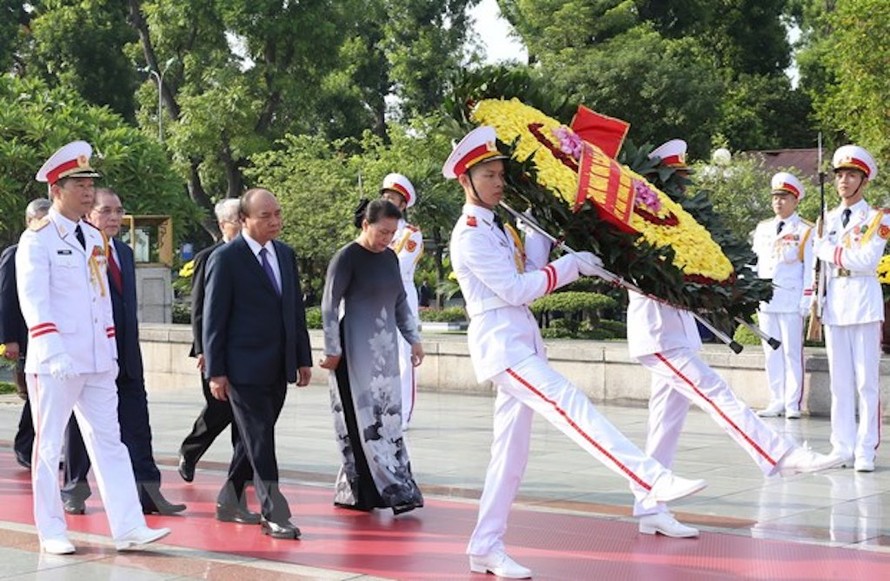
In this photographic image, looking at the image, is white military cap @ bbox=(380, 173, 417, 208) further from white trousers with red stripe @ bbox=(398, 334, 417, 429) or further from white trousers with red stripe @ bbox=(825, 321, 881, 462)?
white trousers with red stripe @ bbox=(825, 321, 881, 462)

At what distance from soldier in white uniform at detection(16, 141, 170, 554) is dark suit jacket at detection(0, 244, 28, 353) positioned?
5.62 ft

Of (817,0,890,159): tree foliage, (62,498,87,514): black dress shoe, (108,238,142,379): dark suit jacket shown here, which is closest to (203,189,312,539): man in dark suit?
(108,238,142,379): dark suit jacket

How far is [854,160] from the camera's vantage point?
969 cm

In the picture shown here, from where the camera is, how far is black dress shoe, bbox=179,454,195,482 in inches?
381

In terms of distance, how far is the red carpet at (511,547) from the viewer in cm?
688

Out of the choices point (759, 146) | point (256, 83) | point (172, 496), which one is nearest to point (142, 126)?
point (256, 83)

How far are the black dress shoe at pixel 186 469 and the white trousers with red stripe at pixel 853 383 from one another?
4264mm

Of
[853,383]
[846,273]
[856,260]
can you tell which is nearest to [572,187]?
[856,260]

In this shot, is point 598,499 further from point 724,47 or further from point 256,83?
point 724,47

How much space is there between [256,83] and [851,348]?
115 feet

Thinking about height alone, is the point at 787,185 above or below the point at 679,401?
above

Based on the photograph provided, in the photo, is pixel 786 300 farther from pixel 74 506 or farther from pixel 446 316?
pixel 446 316

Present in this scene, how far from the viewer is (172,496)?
30.7 ft

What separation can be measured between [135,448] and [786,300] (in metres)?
6.72
